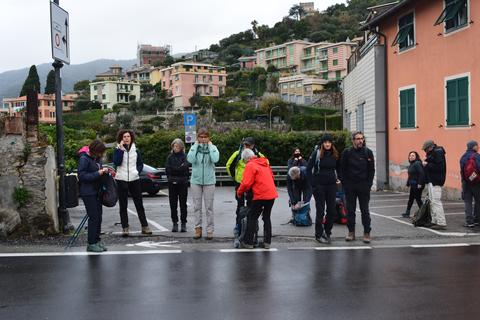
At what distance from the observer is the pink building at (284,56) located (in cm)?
13525

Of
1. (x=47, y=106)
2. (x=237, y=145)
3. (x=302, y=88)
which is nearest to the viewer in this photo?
(x=237, y=145)

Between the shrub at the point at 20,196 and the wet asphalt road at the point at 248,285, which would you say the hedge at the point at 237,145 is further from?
the wet asphalt road at the point at 248,285

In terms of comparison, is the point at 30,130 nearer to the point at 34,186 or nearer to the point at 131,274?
the point at 34,186

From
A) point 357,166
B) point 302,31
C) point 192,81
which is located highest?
point 302,31

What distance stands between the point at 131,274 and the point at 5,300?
166 cm

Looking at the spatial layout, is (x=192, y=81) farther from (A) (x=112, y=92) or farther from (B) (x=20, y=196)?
(B) (x=20, y=196)

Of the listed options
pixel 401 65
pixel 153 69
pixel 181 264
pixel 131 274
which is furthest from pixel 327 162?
pixel 153 69

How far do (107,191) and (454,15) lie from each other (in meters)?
12.3

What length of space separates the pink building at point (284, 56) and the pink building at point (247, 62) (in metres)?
6.51

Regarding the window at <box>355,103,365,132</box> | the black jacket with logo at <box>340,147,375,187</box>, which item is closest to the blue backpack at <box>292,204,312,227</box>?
the black jacket with logo at <box>340,147,375,187</box>

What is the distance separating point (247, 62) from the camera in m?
156

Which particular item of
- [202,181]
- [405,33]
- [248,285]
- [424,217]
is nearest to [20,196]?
[202,181]

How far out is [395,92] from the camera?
21500mm

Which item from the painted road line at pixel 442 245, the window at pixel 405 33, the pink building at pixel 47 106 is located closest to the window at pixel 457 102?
the window at pixel 405 33
